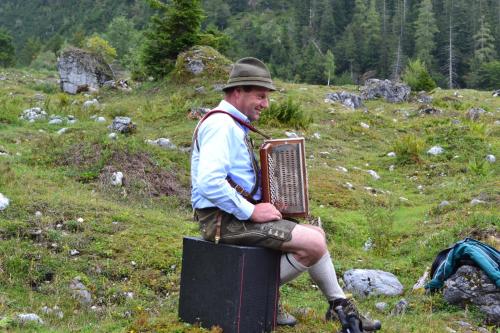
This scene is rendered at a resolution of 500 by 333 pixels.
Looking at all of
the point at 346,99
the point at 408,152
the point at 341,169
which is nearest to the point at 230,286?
the point at 341,169

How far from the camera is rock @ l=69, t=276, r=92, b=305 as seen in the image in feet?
18.2

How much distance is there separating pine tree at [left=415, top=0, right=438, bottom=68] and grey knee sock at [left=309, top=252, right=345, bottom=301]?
74113 mm

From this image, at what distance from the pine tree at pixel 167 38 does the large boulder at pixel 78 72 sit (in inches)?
83.5

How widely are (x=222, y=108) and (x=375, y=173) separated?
892 centimetres

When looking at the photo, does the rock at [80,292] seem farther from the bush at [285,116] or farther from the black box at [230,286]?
the bush at [285,116]

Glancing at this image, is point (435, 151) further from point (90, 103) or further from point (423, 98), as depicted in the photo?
point (423, 98)

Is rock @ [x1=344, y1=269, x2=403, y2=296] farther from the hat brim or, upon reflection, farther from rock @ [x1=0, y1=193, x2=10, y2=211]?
rock @ [x1=0, y1=193, x2=10, y2=211]

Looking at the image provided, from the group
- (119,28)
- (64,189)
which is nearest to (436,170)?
(64,189)

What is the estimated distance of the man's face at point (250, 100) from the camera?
431cm

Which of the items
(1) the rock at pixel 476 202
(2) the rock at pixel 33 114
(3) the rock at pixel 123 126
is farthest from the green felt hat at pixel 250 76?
(2) the rock at pixel 33 114

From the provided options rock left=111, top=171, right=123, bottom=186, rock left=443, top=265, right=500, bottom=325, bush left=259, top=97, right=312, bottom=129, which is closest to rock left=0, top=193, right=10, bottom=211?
rock left=111, top=171, right=123, bottom=186

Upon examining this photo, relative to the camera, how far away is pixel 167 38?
20.2 m

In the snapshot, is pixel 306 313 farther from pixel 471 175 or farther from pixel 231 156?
pixel 471 175

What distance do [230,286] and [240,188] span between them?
680mm
